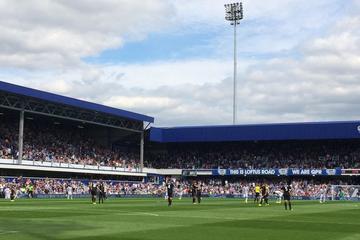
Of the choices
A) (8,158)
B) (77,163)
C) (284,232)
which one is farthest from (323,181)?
(284,232)

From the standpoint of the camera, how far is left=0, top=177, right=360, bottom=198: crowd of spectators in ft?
212

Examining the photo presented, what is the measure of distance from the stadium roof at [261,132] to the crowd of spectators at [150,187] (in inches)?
272

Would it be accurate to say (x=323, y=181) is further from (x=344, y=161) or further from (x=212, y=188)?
(x=212, y=188)

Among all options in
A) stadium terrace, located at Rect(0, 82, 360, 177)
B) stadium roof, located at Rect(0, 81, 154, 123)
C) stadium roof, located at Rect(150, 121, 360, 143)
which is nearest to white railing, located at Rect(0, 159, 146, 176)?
stadium terrace, located at Rect(0, 82, 360, 177)

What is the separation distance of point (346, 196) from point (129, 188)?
2844 centimetres

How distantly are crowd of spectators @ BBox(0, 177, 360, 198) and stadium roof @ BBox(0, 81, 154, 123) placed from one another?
938cm

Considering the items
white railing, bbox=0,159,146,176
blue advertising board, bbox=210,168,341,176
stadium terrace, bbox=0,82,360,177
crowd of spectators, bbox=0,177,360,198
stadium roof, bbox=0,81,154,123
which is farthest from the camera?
blue advertising board, bbox=210,168,341,176

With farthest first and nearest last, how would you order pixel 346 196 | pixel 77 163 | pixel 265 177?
pixel 265 177, pixel 77 163, pixel 346 196

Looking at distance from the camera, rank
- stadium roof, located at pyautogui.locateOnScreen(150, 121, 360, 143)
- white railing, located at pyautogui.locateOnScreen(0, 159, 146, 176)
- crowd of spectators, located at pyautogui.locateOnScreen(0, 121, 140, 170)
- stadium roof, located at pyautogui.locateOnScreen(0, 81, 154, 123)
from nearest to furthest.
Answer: stadium roof, located at pyautogui.locateOnScreen(0, 81, 154, 123) → white railing, located at pyautogui.locateOnScreen(0, 159, 146, 176) → crowd of spectators, located at pyautogui.locateOnScreen(0, 121, 140, 170) → stadium roof, located at pyautogui.locateOnScreen(150, 121, 360, 143)

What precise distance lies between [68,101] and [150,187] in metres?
20.3

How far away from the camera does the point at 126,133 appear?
93.2 metres

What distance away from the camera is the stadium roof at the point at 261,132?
86.8 m

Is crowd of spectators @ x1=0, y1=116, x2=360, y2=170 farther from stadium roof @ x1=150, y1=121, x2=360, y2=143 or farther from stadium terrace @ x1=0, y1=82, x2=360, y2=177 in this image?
stadium roof @ x1=150, y1=121, x2=360, y2=143

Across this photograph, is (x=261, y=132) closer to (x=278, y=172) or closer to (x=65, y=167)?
(x=278, y=172)
